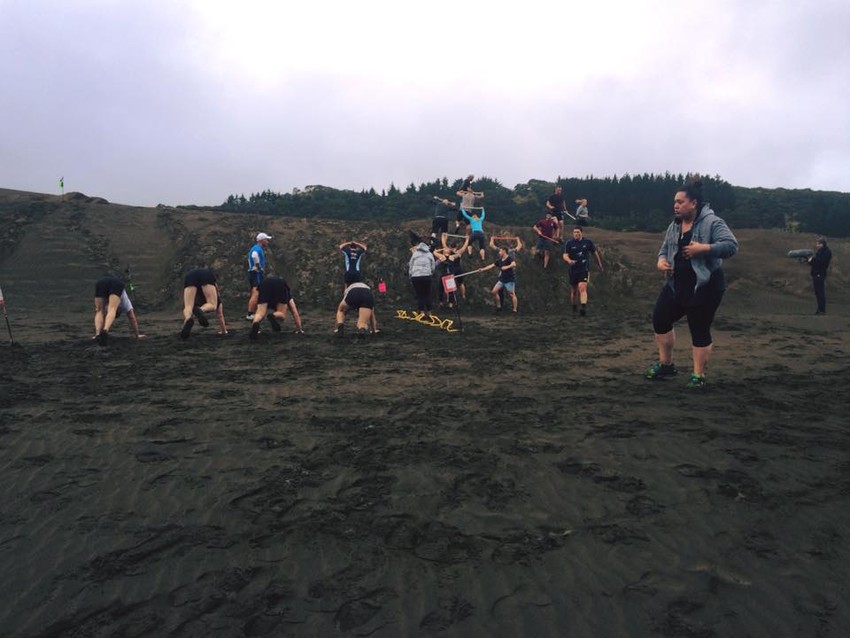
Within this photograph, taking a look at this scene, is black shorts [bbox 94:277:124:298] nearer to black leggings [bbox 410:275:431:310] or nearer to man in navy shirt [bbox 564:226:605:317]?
black leggings [bbox 410:275:431:310]

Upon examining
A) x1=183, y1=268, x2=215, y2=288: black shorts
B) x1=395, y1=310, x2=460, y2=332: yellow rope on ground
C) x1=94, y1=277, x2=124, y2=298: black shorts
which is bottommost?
x1=395, y1=310, x2=460, y2=332: yellow rope on ground

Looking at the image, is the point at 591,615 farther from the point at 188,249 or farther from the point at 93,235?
the point at 93,235

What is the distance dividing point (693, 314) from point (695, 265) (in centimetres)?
52

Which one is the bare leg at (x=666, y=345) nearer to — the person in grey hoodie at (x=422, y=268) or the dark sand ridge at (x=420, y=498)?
the dark sand ridge at (x=420, y=498)

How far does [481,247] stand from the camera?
16734mm

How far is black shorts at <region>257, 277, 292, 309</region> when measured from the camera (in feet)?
31.0

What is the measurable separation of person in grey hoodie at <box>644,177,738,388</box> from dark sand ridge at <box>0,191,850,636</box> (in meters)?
0.69

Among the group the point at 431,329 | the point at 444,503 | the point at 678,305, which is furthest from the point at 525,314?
the point at 444,503

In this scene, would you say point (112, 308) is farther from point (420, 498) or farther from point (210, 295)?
point (420, 498)

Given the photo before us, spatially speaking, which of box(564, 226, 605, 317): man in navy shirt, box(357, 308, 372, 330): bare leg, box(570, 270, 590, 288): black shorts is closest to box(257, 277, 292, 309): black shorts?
box(357, 308, 372, 330): bare leg

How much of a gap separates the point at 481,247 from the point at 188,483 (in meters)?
14.2

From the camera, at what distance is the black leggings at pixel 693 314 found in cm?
528

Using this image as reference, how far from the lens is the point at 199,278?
9234 mm

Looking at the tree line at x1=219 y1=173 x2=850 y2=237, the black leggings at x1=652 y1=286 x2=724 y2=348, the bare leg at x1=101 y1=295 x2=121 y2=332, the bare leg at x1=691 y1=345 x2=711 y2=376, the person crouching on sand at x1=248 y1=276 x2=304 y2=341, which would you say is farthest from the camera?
the tree line at x1=219 y1=173 x2=850 y2=237
